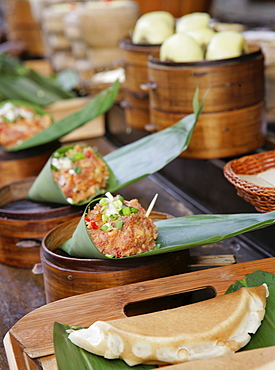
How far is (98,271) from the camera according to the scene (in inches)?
62.3

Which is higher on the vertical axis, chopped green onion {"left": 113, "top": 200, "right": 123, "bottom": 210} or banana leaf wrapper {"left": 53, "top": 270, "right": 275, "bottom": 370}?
chopped green onion {"left": 113, "top": 200, "right": 123, "bottom": 210}

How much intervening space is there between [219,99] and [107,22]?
2.06 metres

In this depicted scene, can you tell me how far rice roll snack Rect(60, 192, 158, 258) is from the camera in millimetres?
1578

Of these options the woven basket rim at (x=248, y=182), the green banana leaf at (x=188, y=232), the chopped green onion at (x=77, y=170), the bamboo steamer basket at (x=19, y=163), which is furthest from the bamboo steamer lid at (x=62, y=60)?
the green banana leaf at (x=188, y=232)

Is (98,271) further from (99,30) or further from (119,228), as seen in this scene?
(99,30)

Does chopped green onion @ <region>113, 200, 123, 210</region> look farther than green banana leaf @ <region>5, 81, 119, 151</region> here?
No

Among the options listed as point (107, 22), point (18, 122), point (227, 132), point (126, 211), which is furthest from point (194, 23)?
point (126, 211)

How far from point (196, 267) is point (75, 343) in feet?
2.47

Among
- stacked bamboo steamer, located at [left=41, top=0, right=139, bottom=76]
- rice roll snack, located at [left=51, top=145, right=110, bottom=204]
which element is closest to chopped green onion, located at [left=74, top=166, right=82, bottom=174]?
rice roll snack, located at [left=51, top=145, right=110, bottom=204]

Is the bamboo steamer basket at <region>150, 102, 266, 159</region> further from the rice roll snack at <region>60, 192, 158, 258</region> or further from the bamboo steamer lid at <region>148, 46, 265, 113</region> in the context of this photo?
the rice roll snack at <region>60, 192, 158, 258</region>

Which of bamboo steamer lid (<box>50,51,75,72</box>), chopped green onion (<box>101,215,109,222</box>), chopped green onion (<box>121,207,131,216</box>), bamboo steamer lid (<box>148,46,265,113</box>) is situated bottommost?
bamboo steamer lid (<box>50,51,75,72</box>)

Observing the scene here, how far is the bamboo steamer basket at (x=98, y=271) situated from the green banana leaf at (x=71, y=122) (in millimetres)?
1126

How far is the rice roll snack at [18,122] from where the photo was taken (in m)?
2.84

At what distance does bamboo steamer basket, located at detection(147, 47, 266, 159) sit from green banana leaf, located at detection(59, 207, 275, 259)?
0.71 meters
